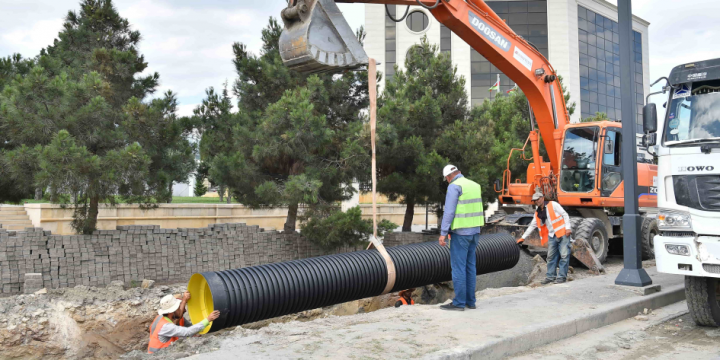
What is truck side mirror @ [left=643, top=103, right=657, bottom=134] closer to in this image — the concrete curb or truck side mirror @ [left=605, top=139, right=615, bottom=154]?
the concrete curb

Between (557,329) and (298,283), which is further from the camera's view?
(298,283)

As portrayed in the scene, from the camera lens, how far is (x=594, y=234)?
10750 millimetres

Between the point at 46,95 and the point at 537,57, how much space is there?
9.56 metres

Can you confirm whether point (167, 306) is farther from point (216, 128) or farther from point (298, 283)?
point (216, 128)

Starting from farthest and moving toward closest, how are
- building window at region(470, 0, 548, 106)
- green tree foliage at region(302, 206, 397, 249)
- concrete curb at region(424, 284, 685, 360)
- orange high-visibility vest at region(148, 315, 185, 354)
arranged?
building window at region(470, 0, 548, 106) → green tree foliage at region(302, 206, 397, 249) → orange high-visibility vest at region(148, 315, 185, 354) → concrete curb at region(424, 284, 685, 360)

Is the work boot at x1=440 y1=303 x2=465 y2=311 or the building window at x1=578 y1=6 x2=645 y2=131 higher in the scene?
the building window at x1=578 y1=6 x2=645 y2=131

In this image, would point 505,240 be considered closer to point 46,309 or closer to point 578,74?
point 46,309

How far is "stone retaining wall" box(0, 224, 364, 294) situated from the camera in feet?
31.8

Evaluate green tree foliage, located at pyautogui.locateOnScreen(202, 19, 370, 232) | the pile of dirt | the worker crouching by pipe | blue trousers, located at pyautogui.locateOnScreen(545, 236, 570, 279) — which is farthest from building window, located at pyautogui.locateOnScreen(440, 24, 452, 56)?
the worker crouching by pipe

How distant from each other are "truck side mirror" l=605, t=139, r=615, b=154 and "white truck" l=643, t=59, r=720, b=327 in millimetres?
4492

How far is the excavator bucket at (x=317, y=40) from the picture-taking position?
5.18m

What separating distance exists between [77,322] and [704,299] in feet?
30.8

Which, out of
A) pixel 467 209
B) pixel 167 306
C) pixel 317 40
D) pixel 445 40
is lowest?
pixel 167 306

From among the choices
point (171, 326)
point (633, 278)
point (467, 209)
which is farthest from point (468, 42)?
point (171, 326)
